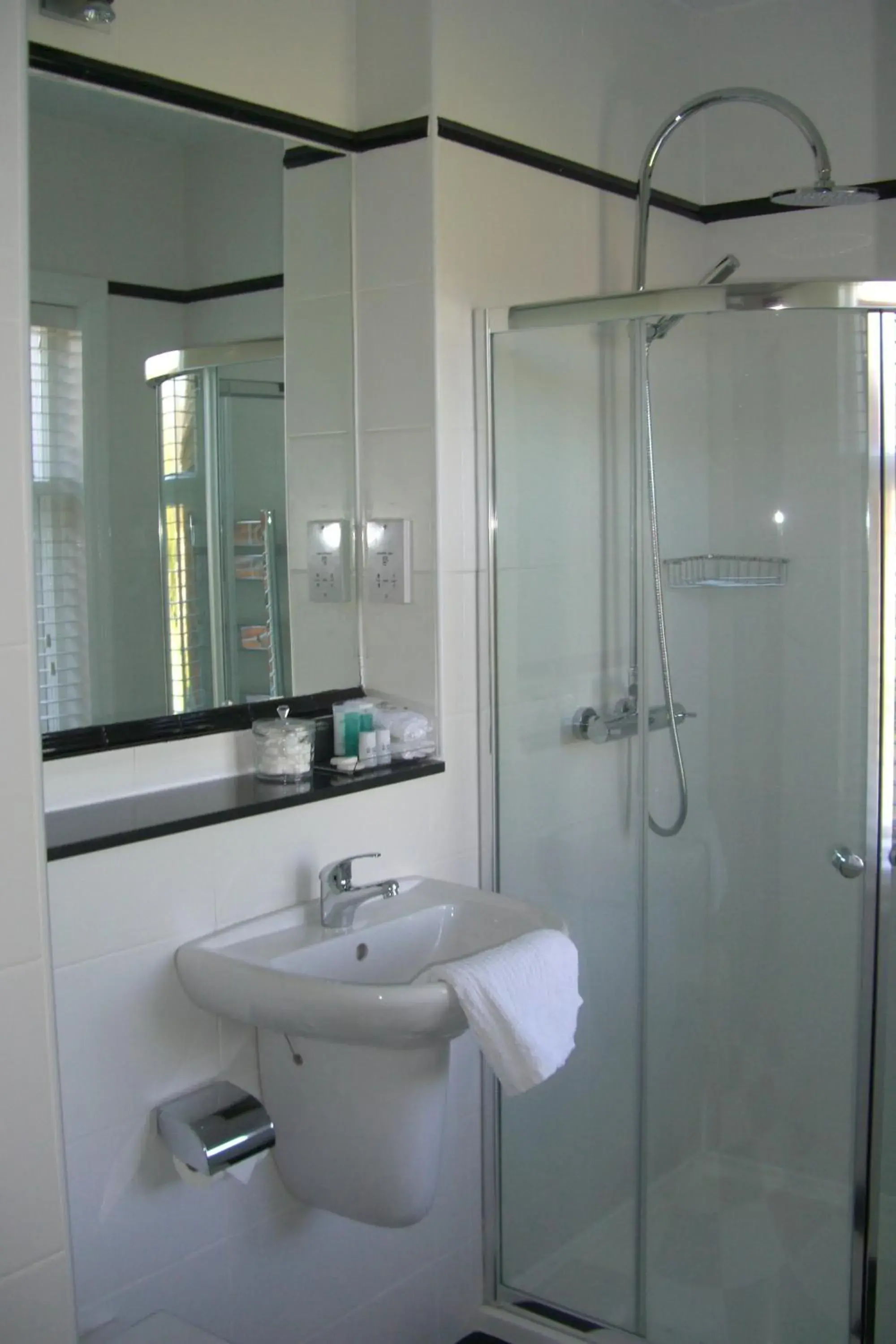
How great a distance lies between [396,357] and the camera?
7.75 ft

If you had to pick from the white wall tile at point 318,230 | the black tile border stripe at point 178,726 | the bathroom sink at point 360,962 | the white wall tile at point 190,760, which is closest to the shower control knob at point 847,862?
the bathroom sink at point 360,962

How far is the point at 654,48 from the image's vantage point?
9.46 feet

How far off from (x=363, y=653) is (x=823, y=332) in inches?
38.9

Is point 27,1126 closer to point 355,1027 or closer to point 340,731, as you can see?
point 355,1027

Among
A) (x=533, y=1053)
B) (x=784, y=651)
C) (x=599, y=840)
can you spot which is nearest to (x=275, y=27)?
(x=784, y=651)

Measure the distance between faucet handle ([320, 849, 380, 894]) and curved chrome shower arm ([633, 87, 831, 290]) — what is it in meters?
1.22

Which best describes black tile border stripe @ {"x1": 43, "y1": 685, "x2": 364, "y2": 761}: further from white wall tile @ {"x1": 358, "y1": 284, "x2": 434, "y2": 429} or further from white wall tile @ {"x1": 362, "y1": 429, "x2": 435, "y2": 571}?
white wall tile @ {"x1": 358, "y1": 284, "x2": 434, "y2": 429}

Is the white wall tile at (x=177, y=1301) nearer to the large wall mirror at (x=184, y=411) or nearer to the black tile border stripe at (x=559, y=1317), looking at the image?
the black tile border stripe at (x=559, y=1317)

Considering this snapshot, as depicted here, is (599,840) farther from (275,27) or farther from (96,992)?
(275,27)

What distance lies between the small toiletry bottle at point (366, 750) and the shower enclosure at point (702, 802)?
28cm

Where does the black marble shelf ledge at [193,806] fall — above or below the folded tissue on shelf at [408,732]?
below

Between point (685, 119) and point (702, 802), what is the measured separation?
131 cm

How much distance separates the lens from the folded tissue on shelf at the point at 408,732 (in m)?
Result: 2.33

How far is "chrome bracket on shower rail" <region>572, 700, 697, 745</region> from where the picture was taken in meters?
2.41
